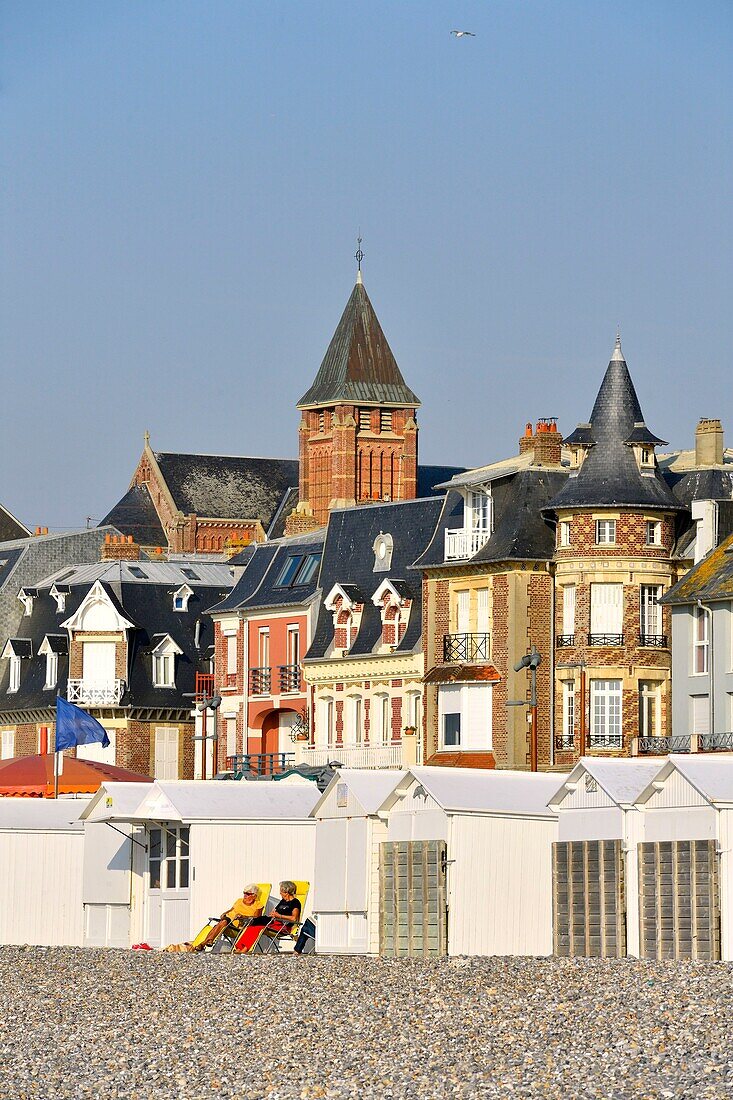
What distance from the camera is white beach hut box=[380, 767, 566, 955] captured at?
132ft

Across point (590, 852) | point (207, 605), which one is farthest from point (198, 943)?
point (207, 605)

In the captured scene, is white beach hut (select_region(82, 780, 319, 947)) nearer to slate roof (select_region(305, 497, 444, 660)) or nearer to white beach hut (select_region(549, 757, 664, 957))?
white beach hut (select_region(549, 757, 664, 957))

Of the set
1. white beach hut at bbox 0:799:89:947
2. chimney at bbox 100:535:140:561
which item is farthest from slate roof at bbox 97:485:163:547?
white beach hut at bbox 0:799:89:947

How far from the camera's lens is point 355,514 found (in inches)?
3127

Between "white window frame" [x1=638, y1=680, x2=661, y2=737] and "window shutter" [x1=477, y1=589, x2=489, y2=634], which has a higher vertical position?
"window shutter" [x1=477, y1=589, x2=489, y2=634]

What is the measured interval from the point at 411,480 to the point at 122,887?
91.0m

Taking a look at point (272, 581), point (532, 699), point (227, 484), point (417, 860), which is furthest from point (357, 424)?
point (417, 860)

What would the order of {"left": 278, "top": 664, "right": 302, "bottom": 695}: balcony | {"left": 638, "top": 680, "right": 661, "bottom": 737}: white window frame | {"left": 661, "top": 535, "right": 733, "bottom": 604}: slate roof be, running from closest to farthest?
1. {"left": 661, "top": 535, "right": 733, "bottom": 604}: slate roof
2. {"left": 638, "top": 680, "right": 661, "bottom": 737}: white window frame
3. {"left": 278, "top": 664, "right": 302, "bottom": 695}: balcony

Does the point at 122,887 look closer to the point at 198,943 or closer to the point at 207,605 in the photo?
the point at 198,943

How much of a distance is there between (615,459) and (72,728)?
54.9ft

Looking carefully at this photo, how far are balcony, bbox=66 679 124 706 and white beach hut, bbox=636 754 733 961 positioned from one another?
168ft

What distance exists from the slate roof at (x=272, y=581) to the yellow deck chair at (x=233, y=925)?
33.8 meters

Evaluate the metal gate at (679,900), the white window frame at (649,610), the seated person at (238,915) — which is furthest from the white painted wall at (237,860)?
the white window frame at (649,610)

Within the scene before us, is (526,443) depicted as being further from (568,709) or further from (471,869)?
(471,869)
